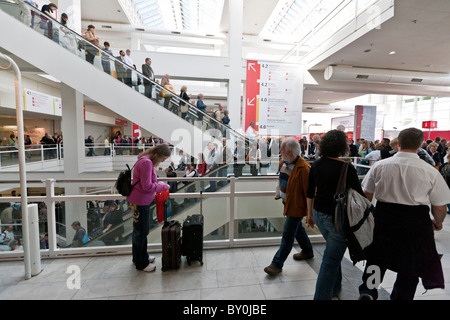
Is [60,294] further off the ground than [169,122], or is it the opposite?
[169,122]

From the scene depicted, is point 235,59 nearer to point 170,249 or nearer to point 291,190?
point 291,190

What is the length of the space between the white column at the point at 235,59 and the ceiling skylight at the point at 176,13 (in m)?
1.74

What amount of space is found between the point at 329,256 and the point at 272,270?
871mm

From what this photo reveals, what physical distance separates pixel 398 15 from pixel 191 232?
689 centimetres

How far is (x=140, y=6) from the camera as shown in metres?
13.5

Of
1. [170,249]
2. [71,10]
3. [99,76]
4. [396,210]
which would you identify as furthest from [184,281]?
[71,10]

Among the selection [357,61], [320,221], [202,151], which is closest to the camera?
[320,221]

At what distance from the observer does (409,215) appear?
173cm

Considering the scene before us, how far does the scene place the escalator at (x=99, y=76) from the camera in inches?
254

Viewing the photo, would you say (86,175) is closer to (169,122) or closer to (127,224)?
(169,122)

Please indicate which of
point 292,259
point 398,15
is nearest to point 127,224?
point 292,259

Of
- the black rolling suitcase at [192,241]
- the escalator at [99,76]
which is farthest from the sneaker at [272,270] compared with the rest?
the escalator at [99,76]

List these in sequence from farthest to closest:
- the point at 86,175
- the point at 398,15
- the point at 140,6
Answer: the point at 140,6
the point at 86,175
the point at 398,15

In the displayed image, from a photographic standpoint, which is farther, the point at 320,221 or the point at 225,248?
the point at 225,248
